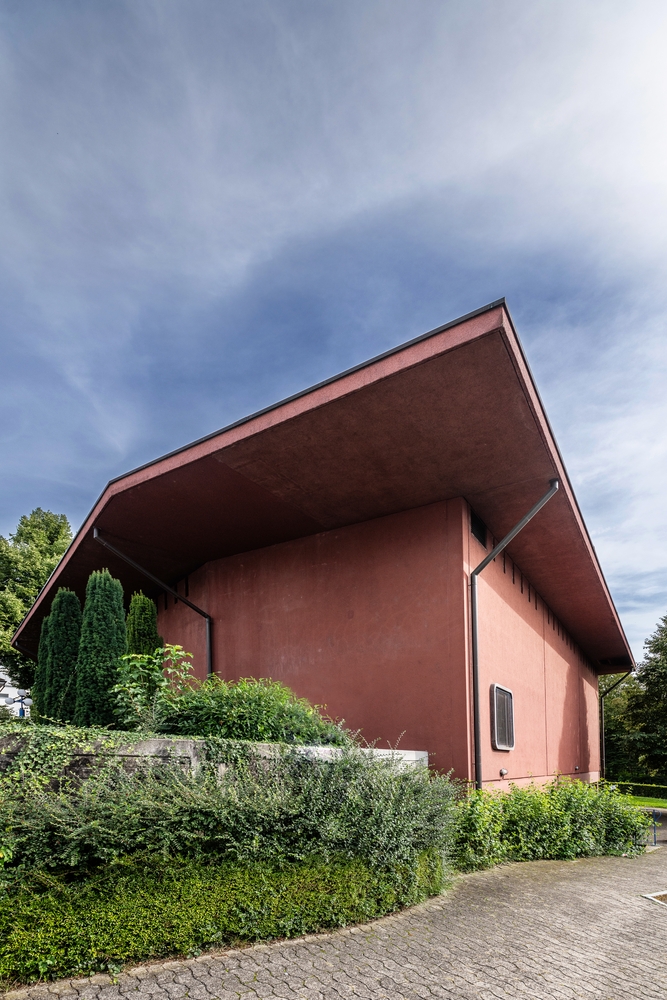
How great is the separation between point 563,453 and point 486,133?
424 centimetres

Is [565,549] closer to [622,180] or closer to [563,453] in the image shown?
[563,453]

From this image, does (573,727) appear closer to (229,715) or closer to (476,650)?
(476,650)

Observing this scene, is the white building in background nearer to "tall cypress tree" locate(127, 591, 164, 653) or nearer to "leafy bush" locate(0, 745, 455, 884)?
"tall cypress tree" locate(127, 591, 164, 653)

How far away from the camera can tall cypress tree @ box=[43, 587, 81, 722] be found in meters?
8.84

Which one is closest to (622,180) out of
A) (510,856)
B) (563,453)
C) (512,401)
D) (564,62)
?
(564,62)

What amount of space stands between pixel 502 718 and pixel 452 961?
5.77 m

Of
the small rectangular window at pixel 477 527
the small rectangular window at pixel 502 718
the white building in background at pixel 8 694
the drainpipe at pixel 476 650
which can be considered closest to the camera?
the drainpipe at pixel 476 650

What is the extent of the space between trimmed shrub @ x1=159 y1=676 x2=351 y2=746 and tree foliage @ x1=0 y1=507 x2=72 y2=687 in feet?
70.8

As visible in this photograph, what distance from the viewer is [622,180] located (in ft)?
18.2

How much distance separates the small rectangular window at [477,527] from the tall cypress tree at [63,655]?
561 cm

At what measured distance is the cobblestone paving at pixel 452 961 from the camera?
364cm

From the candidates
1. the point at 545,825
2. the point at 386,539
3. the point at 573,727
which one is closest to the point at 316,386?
the point at 386,539

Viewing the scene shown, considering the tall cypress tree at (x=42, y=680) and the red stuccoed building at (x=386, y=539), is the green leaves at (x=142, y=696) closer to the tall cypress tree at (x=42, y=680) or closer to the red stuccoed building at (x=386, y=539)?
the tall cypress tree at (x=42, y=680)

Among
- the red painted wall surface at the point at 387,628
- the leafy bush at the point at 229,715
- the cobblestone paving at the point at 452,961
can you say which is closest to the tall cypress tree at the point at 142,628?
the red painted wall surface at the point at 387,628
